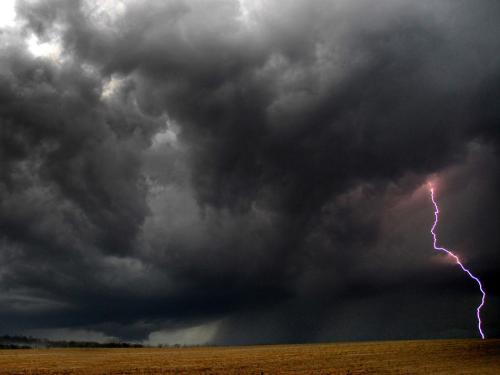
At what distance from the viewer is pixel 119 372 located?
3453 centimetres

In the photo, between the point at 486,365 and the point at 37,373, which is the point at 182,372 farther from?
the point at 486,365

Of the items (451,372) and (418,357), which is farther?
(418,357)

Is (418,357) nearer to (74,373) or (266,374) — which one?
(266,374)

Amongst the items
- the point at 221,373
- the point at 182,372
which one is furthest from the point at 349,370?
the point at 182,372

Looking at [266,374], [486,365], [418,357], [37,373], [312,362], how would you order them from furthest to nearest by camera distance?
[418,357] → [312,362] → [486,365] → [37,373] → [266,374]

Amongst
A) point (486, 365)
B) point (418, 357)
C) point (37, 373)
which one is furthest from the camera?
point (418, 357)

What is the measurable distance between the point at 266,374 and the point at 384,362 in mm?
14992

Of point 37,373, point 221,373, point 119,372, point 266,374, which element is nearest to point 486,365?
point 266,374

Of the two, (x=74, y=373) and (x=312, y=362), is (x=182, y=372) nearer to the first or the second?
(x=74, y=373)

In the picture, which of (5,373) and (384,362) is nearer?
(5,373)

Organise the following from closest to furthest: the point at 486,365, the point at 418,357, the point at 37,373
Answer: the point at 37,373 < the point at 486,365 < the point at 418,357

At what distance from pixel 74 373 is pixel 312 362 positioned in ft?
65.8

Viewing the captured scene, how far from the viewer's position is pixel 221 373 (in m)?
A: 32.0

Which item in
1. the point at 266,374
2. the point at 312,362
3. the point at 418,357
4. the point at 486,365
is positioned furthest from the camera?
the point at 418,357
